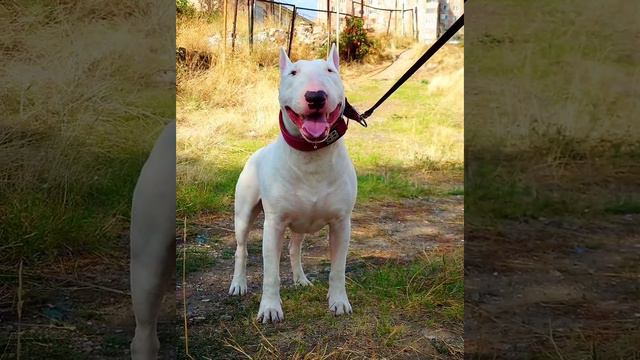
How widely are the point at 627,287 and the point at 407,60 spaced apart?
156 cm

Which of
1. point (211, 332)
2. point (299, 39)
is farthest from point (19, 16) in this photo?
point (211, 332)

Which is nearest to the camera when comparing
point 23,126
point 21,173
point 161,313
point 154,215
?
point 154,215

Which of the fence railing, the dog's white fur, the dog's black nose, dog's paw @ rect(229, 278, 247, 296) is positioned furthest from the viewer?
the fence railing

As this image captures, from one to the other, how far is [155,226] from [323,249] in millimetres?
1324

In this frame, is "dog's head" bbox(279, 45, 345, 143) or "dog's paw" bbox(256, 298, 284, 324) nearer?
"dog's head" bbox(279, 45, 345, 143)

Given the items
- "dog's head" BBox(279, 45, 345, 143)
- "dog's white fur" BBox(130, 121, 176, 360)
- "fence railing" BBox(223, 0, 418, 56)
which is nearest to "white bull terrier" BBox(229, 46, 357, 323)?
"dog's head" BBox(279, 45, 345, 143)

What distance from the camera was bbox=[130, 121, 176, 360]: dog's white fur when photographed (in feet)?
4.46

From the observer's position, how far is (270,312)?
6.11 ft

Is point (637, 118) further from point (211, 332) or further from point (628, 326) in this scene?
point (211, 332)

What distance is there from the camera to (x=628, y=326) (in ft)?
6.40

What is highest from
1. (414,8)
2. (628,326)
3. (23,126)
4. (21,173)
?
(414,8)

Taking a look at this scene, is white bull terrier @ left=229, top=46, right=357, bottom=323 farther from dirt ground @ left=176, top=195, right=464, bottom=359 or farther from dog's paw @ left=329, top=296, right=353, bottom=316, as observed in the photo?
dirt ground @ left=176, top=195, right=464, bottom=359

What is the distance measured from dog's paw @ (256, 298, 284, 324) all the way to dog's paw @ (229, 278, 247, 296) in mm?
236

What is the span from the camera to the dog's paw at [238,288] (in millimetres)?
2090
